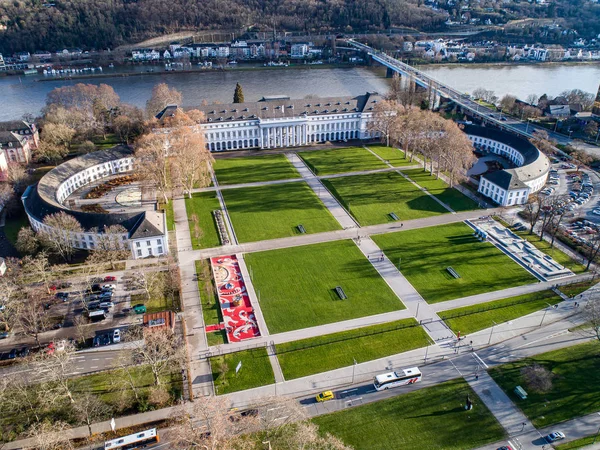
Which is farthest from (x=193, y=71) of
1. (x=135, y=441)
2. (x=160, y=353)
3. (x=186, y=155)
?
(x=135, y=441)

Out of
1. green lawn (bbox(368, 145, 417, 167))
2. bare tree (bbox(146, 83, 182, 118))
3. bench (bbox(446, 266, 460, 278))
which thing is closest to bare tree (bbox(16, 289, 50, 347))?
bench (bbox(446, 266, 460, 278))

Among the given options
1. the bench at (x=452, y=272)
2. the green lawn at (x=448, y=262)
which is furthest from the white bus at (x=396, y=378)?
the bench at (x=452, y=272)

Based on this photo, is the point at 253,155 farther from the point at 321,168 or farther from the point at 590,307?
the point at 590,307

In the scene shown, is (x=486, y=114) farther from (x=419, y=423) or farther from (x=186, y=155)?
(x=419, y=423)

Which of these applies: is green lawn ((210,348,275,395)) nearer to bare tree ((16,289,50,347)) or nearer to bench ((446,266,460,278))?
bare tree ((16,289,50,347))

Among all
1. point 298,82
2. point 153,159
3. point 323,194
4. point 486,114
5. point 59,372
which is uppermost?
point 153,159

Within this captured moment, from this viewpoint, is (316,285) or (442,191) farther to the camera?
(442,191)

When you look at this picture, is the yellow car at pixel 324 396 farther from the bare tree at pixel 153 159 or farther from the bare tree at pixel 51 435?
the bare tree at pixel 153 159
